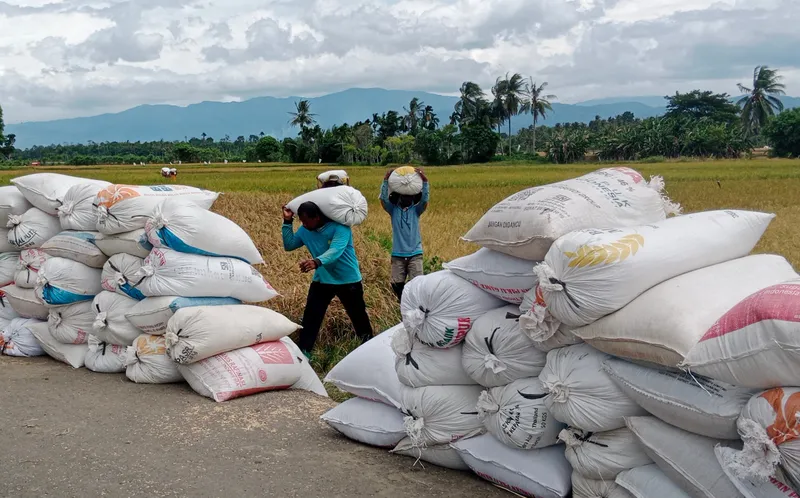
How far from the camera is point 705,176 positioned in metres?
27.0

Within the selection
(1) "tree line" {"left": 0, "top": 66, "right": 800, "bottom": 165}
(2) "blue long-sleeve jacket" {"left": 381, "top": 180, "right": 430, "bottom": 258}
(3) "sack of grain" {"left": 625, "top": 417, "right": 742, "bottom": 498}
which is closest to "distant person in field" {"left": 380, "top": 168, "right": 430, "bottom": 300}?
(2) "blue long-sleeve jacket" {"left": 381, "top": 180, "right": 430, "bottom": 258}

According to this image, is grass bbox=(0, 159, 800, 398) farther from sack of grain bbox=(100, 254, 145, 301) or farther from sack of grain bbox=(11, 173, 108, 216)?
sack of grain bbox=(11, 173, 108, 216)

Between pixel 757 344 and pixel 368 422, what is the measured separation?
2314mm

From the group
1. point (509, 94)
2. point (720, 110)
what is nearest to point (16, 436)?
point (509, 94)

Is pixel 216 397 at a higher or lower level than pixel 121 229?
lower

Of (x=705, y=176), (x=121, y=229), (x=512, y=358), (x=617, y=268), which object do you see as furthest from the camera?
(x=705, y=176)

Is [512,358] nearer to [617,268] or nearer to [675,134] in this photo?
[617,268]

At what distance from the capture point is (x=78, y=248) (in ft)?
19.8

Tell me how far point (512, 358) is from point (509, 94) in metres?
77.1

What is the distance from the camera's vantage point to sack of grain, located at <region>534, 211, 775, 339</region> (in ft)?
9.89

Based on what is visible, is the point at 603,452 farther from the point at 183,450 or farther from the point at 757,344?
the point at 183,450

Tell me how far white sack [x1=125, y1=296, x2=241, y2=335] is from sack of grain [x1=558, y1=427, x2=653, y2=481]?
3.05 m

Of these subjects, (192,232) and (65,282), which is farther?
(65,282)

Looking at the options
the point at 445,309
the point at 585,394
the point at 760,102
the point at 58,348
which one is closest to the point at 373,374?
the point at 445,309
